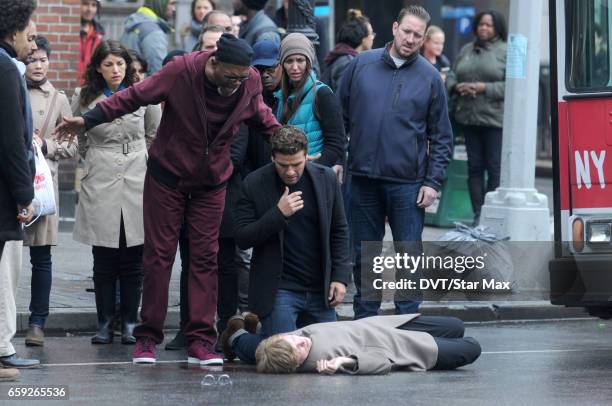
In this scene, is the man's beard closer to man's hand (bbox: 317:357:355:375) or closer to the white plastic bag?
the white plastic bag

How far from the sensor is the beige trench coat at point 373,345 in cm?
869

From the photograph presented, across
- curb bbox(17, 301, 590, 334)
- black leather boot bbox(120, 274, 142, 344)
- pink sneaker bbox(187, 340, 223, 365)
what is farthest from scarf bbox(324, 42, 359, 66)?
pink sneaker bbox(187, 340, 223, 365)

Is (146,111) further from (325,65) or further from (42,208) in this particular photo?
(325,65)

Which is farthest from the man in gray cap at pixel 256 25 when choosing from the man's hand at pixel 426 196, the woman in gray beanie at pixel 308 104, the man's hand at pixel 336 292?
the man's hand at pixel 336 292

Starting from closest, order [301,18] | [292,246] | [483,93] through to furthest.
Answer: [292,246] → [301,18] → [483,93]

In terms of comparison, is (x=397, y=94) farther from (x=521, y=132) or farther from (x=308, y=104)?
(x=521, y=132)

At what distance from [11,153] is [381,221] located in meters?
3.00

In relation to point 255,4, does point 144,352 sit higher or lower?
lower

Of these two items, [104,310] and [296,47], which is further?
[104,310]

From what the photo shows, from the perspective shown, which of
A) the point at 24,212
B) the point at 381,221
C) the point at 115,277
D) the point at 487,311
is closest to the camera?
the point at 24,212

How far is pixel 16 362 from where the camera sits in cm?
880

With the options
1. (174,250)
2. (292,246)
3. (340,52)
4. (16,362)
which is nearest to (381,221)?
(292,246)

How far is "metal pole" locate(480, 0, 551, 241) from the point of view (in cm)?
1291

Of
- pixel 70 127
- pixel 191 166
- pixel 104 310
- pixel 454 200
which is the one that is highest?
pixel 70 127
